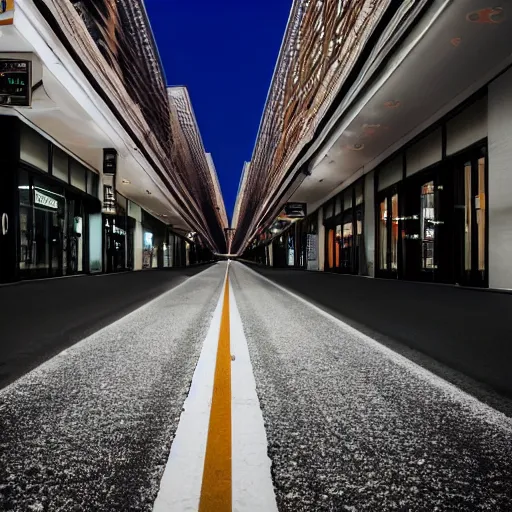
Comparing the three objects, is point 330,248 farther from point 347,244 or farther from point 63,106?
point 63,106

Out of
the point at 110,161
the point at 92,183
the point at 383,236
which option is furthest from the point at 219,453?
the point at 92,183

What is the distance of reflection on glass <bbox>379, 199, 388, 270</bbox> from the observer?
648 inches

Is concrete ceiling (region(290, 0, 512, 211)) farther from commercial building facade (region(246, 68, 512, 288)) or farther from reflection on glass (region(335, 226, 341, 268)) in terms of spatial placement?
reflection on glass (region(335, 226, 341, 268))

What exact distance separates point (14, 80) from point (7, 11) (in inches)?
84.0

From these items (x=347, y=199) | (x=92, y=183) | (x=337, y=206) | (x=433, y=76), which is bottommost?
(x=337, y=206)

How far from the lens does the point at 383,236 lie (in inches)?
663

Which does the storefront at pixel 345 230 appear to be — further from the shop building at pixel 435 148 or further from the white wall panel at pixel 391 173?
the white wall panel at pixel 391 173

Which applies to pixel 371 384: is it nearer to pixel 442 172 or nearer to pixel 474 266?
pixel 474 266

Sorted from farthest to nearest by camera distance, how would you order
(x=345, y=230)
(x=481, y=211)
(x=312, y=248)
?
(x=312, y=248) < (x=345, y=230) < (x=481, y=211)

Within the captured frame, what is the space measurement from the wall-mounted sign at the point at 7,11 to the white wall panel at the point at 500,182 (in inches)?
407

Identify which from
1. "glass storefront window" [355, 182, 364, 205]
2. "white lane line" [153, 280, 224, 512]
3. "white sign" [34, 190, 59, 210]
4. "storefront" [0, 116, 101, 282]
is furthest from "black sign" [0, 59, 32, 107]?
"glass storefront window" [355, 182, 364, 205]

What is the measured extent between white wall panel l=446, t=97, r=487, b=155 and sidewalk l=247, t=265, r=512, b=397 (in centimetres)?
431

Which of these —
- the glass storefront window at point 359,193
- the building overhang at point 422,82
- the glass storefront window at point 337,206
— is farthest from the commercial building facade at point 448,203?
the glass storefront window at point 337,206

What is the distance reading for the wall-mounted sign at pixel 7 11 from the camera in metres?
7.21
